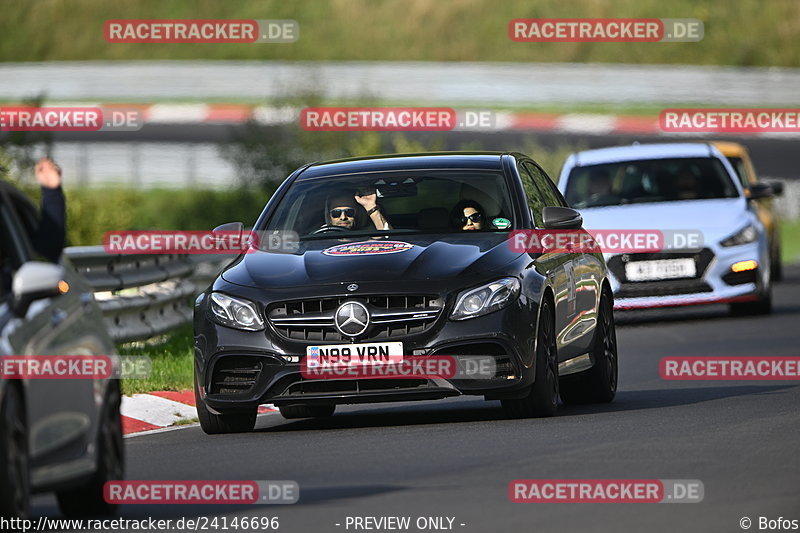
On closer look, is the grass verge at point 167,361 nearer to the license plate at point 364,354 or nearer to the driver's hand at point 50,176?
the license plate at point 364,354

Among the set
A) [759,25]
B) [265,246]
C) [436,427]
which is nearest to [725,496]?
[436,427]

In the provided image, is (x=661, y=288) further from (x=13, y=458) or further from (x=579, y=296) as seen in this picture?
(x=13, y=458)

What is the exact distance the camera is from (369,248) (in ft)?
38.2

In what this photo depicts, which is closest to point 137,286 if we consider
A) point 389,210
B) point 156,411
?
point 156,411

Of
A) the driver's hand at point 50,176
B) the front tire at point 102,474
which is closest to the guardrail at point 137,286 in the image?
the front tire at point 102,474

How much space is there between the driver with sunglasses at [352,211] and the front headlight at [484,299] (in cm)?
119

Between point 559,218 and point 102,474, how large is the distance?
452 centimetres

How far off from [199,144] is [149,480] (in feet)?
103

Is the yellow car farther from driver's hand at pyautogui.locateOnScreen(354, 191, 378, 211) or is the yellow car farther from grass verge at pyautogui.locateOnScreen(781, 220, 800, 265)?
driver's hand at pyautogui.locateOnScreen(354, 191, 378, 211)

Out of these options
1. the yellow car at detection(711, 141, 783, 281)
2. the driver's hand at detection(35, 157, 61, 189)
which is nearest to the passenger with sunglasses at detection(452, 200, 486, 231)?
the driver's hand at detection(35, 157, 61, 189)

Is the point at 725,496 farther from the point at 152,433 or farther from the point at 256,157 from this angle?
the point at 256,157

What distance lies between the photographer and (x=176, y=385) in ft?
46.4

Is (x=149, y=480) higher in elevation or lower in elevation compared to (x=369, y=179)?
lower

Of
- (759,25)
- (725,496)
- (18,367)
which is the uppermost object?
(759,25)
